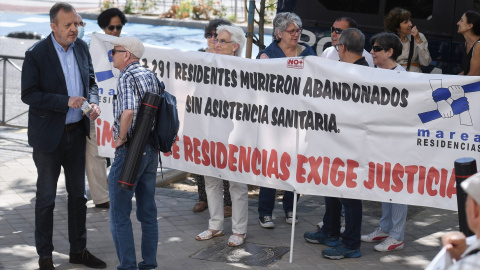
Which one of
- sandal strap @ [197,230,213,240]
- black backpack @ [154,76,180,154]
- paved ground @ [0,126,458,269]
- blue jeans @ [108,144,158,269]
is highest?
black backpack @ [154,76,180,154]

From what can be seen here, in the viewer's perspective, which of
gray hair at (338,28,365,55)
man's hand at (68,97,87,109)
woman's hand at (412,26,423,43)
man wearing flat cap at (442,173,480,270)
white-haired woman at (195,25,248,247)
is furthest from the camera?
woman's hand at (412,26,423,43)

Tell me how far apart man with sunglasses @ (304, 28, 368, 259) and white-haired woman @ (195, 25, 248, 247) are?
62 cm

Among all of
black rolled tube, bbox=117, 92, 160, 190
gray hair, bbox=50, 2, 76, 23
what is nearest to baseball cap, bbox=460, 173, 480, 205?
black rolled tube, bbox=117, 92, 160, 190

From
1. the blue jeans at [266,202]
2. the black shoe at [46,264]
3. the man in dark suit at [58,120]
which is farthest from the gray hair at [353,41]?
the black shoe at [46,264]

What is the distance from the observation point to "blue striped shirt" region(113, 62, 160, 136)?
609 centimetres

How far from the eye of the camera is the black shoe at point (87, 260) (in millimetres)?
6746

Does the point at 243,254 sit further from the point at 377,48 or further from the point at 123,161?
the point at 377,48

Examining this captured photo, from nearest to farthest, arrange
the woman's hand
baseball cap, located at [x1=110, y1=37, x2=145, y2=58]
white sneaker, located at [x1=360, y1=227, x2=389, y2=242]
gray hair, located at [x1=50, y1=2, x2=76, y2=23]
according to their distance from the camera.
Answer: baseball cap, located at [x1=110, y1=37, x2=145, y2=58]
gray hair, located at [x1=50, y1=2, x2=76, y2=23]
white sneaker, located at [x1=360, y1=227, x2=389, y2=242]
the woman's hand

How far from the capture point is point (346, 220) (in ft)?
23.3

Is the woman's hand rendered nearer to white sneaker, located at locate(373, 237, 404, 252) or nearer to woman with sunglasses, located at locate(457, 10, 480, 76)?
woman with sunglasses, located at locate(457, 10, 480, 76)

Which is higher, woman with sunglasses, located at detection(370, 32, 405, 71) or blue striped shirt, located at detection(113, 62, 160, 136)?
woman with sunglasses, located at detection(370, 32, 405, 71)

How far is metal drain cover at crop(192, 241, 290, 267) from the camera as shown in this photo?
7.05 metres

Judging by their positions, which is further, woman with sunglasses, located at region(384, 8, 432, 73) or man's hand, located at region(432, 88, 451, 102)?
woman with sunglasses, located at region(384, 8, 432, 73)

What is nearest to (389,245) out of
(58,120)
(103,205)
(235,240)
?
(235,240)
